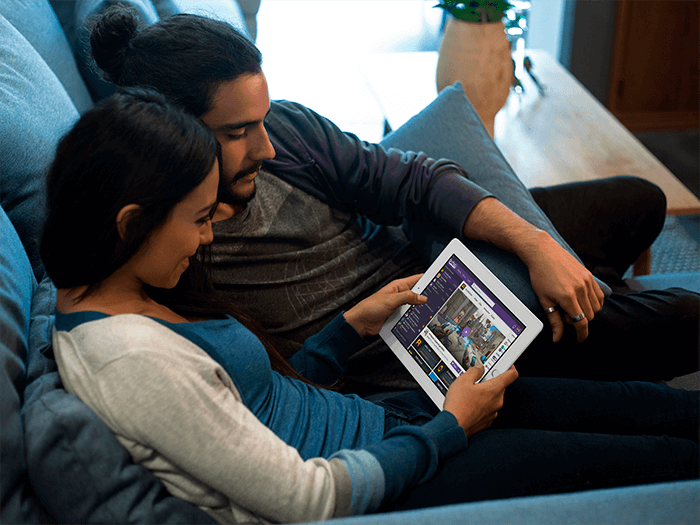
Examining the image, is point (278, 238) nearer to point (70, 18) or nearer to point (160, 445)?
point (160, 445)

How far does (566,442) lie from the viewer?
790 mm

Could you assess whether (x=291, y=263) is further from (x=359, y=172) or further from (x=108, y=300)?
(x=108, y=300)

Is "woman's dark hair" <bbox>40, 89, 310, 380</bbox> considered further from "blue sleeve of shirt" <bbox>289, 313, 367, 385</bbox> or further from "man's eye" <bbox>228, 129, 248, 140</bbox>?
"blue sleeve of shirt" <bbox>289, 313, 367, 385</bbox>

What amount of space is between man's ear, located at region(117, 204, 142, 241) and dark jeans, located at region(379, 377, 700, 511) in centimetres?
47

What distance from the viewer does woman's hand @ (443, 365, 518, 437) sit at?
81cm

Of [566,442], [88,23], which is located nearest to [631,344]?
[566,442]

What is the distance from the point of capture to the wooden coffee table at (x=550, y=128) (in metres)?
1.52

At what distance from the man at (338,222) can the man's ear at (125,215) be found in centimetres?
34

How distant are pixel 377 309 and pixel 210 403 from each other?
42cm

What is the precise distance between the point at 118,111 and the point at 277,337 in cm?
57

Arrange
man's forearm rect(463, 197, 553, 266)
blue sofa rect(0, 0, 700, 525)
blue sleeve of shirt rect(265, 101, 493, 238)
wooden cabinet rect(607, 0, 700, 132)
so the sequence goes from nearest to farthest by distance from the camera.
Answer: blue sofa rect(0, 0, 700, 525)
man's forearm rect(463, 197, 553, 266)
blue sleeve of shirt rect(265, 101, 493, 238)
wooden cabinet rect(607, 0, 700, 132)

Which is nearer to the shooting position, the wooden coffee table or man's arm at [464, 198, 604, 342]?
man's arm at [464, 198, 604, 342]

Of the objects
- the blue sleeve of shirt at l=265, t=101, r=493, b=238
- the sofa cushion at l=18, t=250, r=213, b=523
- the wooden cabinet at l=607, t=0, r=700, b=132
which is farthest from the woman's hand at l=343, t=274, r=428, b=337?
the wooden cabinet at l=607, t=0, r=700, b=132

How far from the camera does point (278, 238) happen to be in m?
1.14
